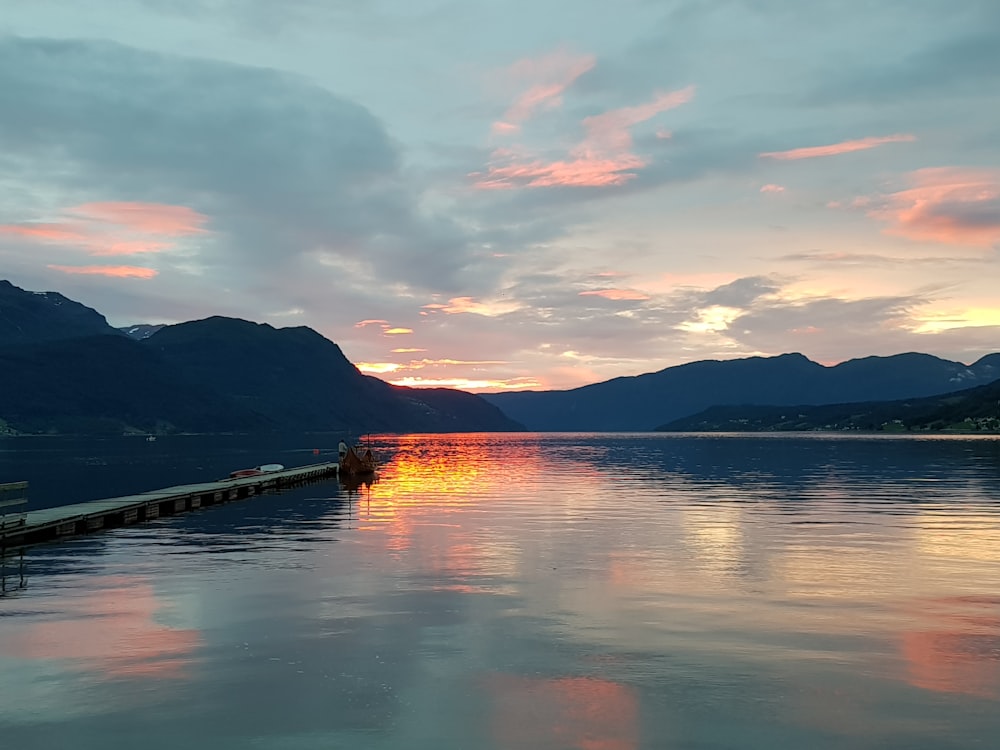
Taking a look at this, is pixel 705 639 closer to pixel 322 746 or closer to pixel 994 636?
pixel 994 636

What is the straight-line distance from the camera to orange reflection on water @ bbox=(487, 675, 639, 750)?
1447cm

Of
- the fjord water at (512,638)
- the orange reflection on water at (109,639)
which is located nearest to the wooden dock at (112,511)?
the fjord water at (512,638)

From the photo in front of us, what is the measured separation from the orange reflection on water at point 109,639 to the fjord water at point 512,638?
106 mm

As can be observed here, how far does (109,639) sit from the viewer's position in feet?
70.0

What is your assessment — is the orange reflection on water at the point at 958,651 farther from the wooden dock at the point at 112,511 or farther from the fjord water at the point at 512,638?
the wooden dock at the point at 112,511

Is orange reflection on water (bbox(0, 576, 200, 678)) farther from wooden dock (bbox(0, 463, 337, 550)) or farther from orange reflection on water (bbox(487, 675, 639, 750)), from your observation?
wooden dock (bbox(0, 463, 337, 550))

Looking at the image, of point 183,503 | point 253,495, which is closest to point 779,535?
point 183,503

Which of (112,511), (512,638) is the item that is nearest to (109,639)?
(512,638)

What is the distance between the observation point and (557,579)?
30.4m

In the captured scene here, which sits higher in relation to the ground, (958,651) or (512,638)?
(512,638)

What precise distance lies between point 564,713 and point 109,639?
12307 mm

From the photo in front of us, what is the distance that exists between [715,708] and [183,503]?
55283 millimetres

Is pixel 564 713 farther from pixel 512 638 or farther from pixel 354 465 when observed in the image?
pixel 354 465

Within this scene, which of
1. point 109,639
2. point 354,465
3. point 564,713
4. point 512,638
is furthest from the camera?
point 354,465
